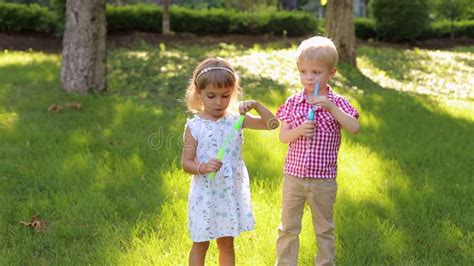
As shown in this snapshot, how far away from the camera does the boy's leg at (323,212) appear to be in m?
3.07

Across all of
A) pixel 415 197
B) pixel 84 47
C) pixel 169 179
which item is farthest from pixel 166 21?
pixel 415 197

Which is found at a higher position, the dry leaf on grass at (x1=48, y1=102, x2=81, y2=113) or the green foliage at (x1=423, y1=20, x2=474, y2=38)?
the green foliage at (x1=423, y1=20, x2=474, y2=38)

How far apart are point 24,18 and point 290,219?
633 inches

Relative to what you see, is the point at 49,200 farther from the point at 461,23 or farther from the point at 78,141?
the point at 461,23

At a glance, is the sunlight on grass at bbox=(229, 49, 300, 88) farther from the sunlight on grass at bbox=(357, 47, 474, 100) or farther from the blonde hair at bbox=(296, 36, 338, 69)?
the blonde hair at bbox=(296, 36, 338, 69)

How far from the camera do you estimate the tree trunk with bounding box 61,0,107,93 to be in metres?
8.20

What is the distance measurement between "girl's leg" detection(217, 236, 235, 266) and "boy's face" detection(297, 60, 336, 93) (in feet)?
3.07

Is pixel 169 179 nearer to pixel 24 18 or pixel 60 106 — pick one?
pixel 60 106

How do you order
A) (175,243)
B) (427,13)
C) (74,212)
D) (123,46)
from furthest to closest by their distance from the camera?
(427,13) < (123,46) < (74,212) < (175,243)

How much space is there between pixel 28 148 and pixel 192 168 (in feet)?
11.2

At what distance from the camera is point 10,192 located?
4695mm

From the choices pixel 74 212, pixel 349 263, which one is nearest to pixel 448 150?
pixel 349 263

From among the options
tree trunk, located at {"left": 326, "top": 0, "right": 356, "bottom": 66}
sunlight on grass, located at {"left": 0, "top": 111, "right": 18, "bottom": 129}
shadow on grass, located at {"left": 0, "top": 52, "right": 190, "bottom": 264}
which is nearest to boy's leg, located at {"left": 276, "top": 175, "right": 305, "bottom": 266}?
shadow on grass, located at {"left": 0, "top": 52, "right": 190, "bottom": 264}

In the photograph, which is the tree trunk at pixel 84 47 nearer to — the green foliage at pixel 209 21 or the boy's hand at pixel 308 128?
the boy's hand at pixel 308 128
